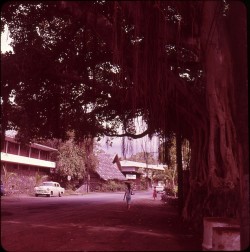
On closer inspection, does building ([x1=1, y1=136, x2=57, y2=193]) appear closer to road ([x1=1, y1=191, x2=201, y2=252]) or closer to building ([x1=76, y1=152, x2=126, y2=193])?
building ([x1=76, y1=152, x2=126, y2=193])

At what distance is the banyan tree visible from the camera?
9.95m

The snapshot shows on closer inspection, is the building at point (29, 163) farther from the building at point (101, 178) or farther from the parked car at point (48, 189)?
the building at point (101, 178)

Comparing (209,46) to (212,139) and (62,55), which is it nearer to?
(212,139)

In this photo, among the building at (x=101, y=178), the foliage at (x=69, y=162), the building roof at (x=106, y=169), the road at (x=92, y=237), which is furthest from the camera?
the building roof at (x=106, y=169)

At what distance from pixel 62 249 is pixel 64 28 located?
7628 mm

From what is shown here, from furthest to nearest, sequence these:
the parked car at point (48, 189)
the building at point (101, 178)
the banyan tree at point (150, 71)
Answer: the building at point (101, 178)
the parked car at point (48, 189)
the banyan tree at point (150, 71)

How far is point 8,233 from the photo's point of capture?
10094 mm

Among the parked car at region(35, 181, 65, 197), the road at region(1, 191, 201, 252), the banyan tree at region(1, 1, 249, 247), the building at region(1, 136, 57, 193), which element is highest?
the banyan tree at region(1, 1, 249, 247)

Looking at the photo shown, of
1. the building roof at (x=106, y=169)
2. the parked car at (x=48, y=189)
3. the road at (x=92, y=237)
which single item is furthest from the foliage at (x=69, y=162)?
the road at (x=92, y=237)

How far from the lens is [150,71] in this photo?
987 centimetres

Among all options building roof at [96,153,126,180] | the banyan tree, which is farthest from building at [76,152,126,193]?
the banyan tree

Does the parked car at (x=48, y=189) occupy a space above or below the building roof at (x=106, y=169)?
below

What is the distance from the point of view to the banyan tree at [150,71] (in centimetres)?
995

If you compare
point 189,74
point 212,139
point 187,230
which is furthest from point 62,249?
point 189,74
